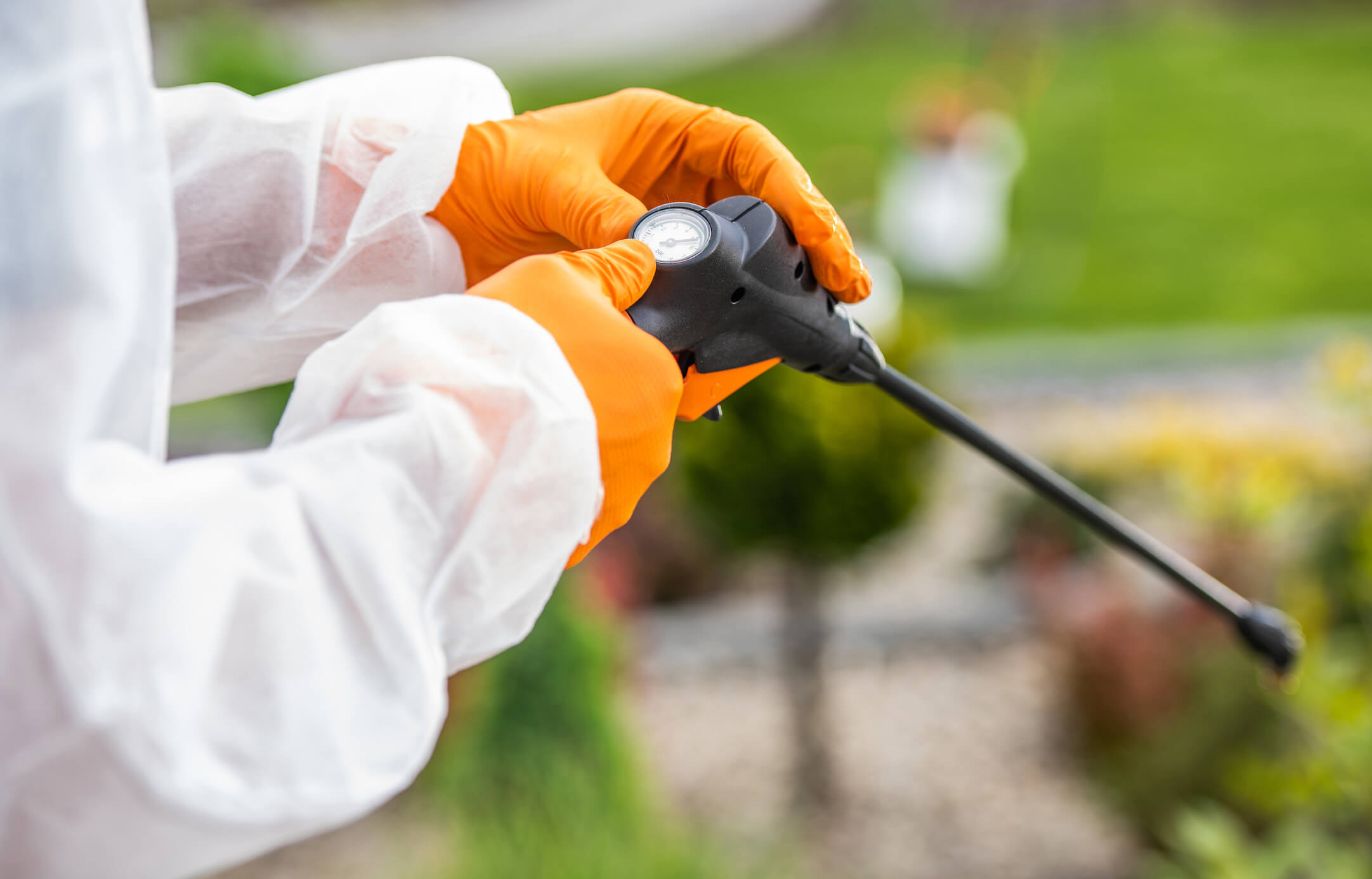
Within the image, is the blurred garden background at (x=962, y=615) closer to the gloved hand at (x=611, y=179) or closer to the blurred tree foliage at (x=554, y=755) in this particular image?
the blurred tree foliage at (x=554, y=755)

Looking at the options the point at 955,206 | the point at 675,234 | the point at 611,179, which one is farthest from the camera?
the point at 955,206

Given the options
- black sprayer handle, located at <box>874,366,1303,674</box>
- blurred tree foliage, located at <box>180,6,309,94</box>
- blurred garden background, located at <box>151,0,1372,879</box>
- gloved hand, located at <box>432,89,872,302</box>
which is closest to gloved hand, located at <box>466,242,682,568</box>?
gloved hand, located at <box>432,89,872,302</box>

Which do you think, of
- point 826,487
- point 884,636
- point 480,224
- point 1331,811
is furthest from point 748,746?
point 480,224

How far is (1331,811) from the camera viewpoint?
6.67 feet

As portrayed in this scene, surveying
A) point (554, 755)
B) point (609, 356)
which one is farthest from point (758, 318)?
point (554, 755)

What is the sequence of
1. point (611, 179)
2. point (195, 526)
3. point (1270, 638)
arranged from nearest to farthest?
1. point (195, 526)
2. point (611, 179)
3. point (1270, 638)

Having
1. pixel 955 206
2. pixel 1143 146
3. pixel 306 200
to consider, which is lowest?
pixel 1143 146

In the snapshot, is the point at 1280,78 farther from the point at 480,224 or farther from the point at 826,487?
the point at 480,224

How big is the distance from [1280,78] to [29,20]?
9454mm

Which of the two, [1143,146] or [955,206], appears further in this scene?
[1143,146]

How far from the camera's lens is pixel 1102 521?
1.05 meters

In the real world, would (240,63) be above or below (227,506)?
below

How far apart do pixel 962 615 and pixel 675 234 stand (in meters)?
2.47

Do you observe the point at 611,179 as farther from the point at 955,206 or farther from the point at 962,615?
the point at 955,206
